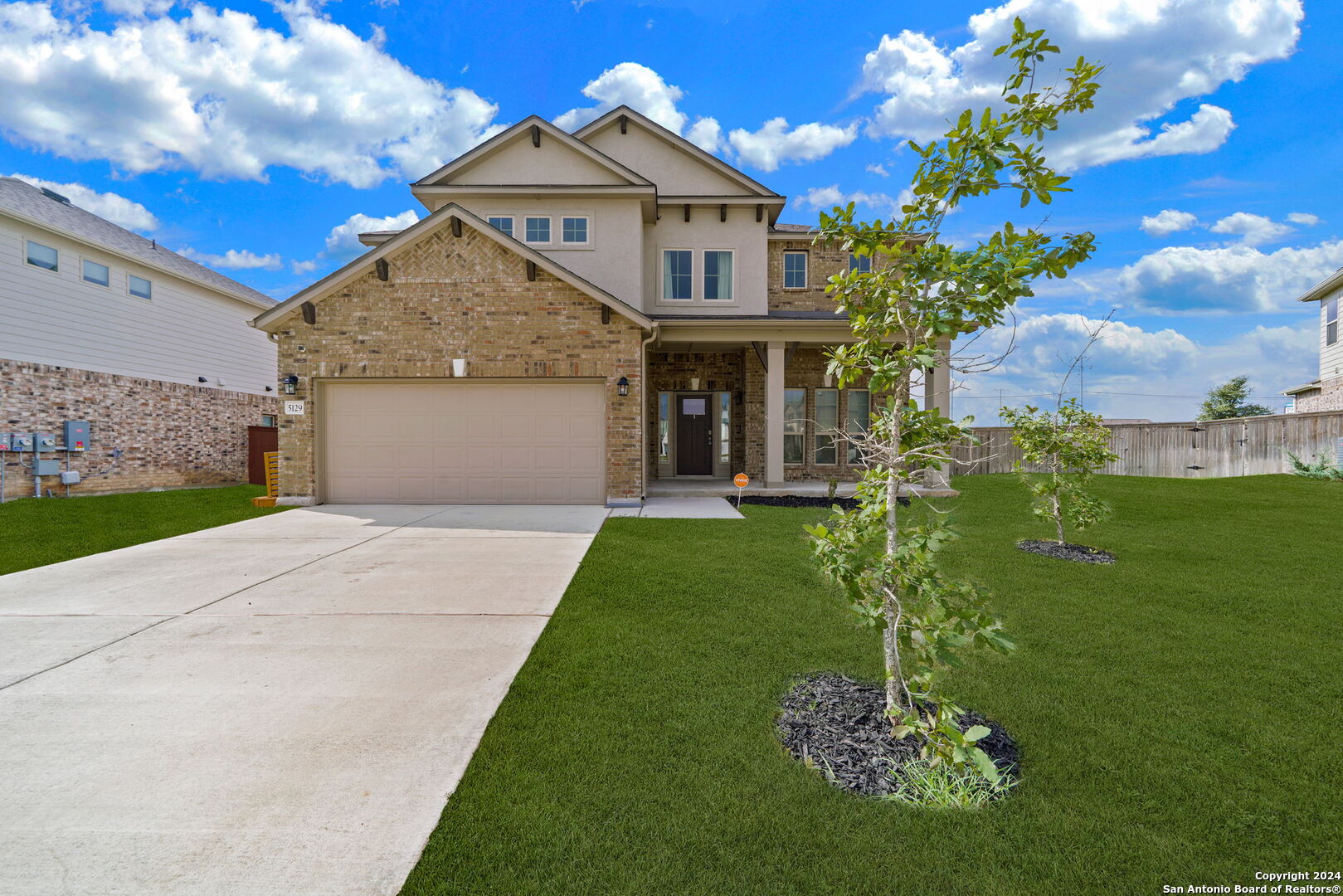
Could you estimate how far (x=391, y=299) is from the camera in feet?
32.9

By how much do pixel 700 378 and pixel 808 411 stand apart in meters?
2.74

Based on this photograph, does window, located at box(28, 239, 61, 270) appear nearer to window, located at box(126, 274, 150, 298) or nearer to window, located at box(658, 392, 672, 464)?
window, located at box(126, 274, 150, 298)

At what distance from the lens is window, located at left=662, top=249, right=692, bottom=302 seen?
13.3 meters

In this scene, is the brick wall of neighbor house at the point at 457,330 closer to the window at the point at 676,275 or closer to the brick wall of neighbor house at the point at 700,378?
the window at the point at 676,275

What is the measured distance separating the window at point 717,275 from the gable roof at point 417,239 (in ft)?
12.8

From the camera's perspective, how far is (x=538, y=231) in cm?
1244

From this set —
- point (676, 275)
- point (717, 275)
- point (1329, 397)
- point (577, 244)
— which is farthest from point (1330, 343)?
point (577, 244)

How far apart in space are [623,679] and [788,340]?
968 cm

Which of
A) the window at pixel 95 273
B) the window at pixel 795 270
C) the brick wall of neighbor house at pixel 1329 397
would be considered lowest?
the brick wall of neighbor house at pixel 1329 397

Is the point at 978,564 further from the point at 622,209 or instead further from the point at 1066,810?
the point at 622,209

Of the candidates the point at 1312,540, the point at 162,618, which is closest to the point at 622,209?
the point at 162,618

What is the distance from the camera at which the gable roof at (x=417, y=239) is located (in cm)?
973

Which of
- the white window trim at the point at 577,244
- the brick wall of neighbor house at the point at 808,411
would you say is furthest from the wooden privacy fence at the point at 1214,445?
the white window trim at the point at 577,244

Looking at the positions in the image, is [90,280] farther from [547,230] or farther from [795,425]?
[795,425]
